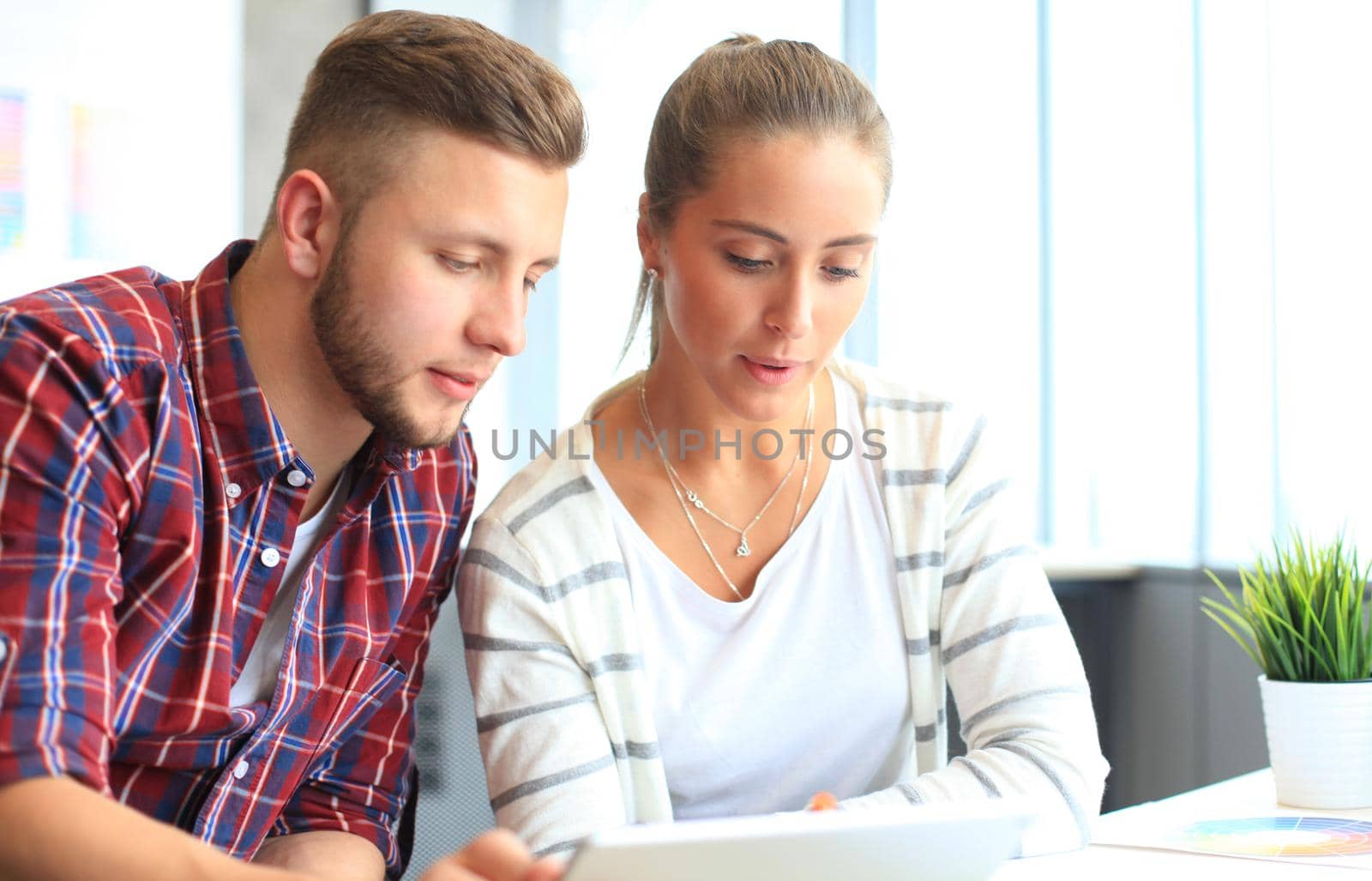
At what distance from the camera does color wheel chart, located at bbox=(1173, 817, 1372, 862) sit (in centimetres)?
100

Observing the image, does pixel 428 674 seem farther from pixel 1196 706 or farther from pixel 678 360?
pixel 1196 706

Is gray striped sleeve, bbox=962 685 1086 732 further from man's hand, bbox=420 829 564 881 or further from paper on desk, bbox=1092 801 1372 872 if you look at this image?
man's hand, bbox=420 829 564 881

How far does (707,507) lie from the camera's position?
1419 mm

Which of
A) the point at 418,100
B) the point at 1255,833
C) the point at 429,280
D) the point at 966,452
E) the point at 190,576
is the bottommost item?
the point at 1255,833

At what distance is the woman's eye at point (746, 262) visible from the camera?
129 cm

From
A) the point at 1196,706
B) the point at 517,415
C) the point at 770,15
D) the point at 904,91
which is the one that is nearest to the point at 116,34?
the point at 517,415

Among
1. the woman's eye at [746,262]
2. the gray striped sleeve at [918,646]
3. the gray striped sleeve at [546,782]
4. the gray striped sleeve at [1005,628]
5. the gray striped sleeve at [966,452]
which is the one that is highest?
the woman's eye at [746,262]

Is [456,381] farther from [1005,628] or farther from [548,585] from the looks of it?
[1005,628]

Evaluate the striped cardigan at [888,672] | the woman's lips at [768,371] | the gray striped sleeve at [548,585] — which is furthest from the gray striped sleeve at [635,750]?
the woman's lips at [768,371]

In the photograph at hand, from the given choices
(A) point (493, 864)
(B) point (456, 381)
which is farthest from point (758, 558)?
(A) point (493, 864)

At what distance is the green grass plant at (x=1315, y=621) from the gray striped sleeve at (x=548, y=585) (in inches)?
22.6

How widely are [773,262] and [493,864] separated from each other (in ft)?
2.29

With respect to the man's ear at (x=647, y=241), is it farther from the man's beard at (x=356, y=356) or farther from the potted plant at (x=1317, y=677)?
the potted plant at (x=1317, y=677)

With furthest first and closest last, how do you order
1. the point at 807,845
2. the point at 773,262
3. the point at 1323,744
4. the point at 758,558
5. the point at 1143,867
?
the point at 758,558
the point at 773,262
the point at 1323,744
the point at 1143,867
the point at 807,845
